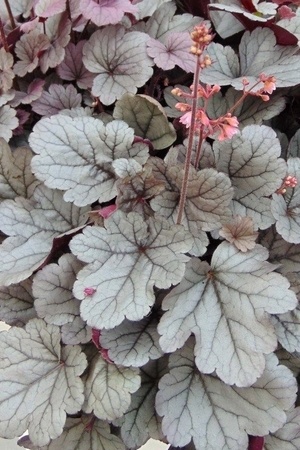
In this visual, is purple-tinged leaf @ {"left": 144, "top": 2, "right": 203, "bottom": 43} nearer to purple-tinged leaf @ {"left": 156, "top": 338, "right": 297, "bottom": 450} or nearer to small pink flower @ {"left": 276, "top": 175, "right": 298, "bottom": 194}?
small pink flower @ {"left": 276, "top": 175, "right": 298, "bottom": 194}

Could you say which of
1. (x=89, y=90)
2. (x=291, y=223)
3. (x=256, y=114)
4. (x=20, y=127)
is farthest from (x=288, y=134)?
(x=20, y=127)

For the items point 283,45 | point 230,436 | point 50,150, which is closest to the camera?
point 230,436

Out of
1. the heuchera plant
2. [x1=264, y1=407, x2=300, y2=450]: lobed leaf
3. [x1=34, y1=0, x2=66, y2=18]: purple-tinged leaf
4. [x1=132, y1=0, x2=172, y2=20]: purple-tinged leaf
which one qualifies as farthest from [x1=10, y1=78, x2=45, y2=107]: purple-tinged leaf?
[x1=264, y1=407, x2=300, y2=450]: lobed leaf

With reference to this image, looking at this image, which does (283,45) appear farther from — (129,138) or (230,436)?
(230,436)


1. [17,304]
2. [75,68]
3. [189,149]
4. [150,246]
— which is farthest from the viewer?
[75,68]

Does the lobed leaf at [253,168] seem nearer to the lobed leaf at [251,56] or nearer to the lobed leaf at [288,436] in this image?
the lobed leaf at [251,56]

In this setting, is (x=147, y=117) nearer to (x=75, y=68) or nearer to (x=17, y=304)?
(x=75, y=68)

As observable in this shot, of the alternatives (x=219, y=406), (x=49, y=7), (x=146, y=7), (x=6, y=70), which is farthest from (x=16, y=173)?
(x=219, y=406)

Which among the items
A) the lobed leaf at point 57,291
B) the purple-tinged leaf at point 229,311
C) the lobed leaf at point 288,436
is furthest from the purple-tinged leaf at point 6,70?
the lobed leaf at point 288,436
